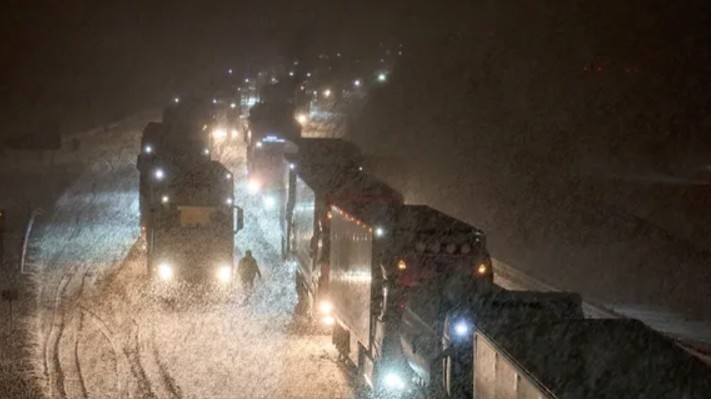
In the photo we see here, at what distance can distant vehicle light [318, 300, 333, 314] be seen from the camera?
19688 mm

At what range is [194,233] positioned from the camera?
84.8 ft

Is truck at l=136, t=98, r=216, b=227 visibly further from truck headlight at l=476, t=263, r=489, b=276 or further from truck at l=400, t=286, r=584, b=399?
truck at l=400, t=286, r=584, b=399

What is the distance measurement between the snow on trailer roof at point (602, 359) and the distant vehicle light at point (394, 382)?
14.7ft

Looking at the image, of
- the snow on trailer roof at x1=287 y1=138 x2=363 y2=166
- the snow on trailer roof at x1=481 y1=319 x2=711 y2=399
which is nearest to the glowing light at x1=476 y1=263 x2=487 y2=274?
the snow on trailer roof at x1=481 y1=319 x2=711 y2=399

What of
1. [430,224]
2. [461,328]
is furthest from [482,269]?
[461,328]

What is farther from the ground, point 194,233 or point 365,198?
point 365,198

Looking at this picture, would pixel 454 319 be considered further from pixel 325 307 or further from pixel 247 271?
pixel 247 271

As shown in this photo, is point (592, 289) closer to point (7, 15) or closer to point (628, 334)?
point (628, 334)

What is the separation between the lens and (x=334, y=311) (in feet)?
61.8

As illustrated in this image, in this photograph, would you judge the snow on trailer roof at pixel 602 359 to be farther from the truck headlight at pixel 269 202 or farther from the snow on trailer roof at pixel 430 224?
the truck headlight at pixel 269 202

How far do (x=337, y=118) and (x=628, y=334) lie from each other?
6996cm

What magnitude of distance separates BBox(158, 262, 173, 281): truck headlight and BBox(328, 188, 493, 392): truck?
1036cm

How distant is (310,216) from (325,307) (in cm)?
320

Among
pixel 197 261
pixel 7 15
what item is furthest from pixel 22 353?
pixel 7 15
